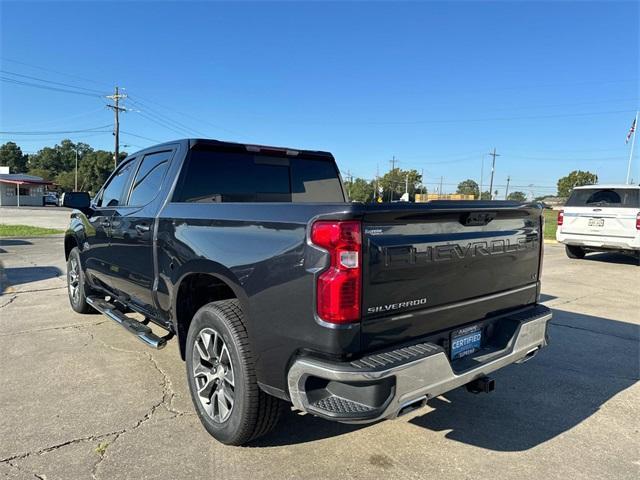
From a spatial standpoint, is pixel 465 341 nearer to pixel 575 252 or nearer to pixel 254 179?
pixel 254 179

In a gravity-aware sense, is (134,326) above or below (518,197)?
below

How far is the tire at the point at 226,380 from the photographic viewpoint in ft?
8.99

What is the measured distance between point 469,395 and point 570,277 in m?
7.13

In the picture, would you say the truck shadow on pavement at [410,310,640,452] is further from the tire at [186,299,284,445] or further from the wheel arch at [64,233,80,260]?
the wheel arch at [64,233,80,260]

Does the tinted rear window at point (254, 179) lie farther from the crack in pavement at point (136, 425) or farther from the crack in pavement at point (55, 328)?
the crack in pavement at point (55, 328)

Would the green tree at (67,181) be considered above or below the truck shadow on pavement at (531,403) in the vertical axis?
above

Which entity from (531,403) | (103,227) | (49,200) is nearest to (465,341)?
(531,403)

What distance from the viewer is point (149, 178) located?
4340 millimetres

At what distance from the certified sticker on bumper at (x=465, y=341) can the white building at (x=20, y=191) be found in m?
65.0

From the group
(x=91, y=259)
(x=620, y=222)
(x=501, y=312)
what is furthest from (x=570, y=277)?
(x=91, y=259)

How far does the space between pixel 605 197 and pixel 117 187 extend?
1096 centimetres

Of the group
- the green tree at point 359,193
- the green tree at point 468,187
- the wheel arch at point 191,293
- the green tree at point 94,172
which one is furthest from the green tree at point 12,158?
the wheel arch at point 191,293

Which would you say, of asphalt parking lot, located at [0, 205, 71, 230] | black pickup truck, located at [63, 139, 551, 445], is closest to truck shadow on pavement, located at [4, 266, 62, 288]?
Answer: black pickup truck, located at [63, 139, 551, 445]

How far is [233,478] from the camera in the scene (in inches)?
104
